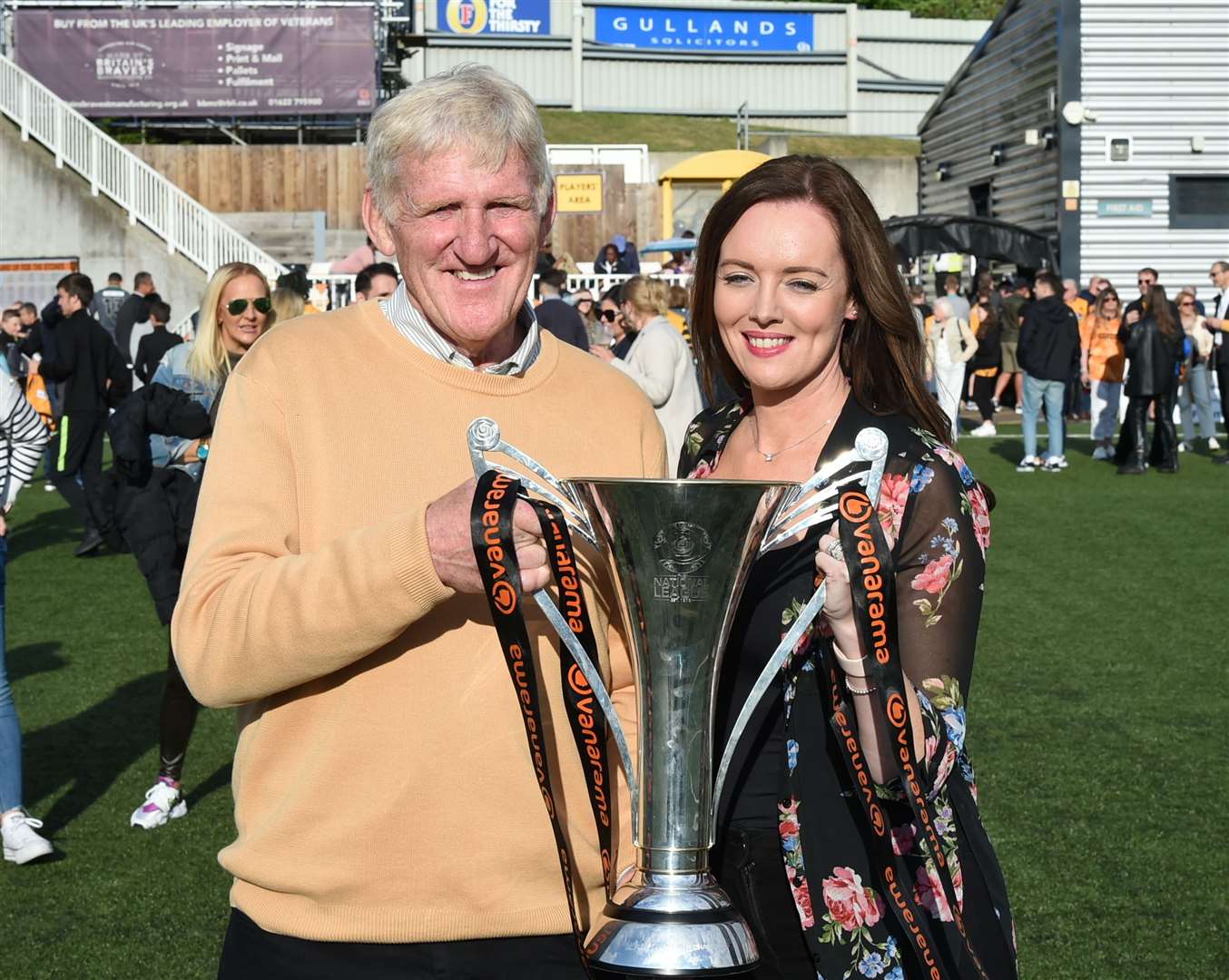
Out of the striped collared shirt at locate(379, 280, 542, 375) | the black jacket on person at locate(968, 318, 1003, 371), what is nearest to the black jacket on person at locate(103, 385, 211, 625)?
the striped collared shirt at locate(379, 280, 542, 375)

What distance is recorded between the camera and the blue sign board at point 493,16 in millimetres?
47125

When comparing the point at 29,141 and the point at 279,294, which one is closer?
the point at 279,294

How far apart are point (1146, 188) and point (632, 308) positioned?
1807 centimetres

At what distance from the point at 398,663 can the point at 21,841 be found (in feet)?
13.2

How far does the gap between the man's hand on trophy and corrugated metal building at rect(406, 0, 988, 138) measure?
4631 centimetres

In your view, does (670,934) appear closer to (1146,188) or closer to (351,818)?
(351,818)

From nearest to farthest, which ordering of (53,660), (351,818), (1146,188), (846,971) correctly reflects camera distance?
(351,818), (846,971), (53,660), (1146,188)

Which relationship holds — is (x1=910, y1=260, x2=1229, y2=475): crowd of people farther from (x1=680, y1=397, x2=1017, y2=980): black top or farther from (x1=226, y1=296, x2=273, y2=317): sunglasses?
(x1=680, y1=397, x2=1017, y2=980): black top

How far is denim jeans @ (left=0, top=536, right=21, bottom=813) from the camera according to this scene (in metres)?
5.70

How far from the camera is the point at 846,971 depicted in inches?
101

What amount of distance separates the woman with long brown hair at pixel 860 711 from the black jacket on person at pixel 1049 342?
1450 centimetres

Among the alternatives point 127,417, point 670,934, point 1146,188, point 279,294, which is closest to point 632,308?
point 279,294

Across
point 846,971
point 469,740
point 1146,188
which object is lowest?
point 846,971

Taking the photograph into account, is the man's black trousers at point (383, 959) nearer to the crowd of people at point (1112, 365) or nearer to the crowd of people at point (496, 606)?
the crowd of people at point (496, 606)
